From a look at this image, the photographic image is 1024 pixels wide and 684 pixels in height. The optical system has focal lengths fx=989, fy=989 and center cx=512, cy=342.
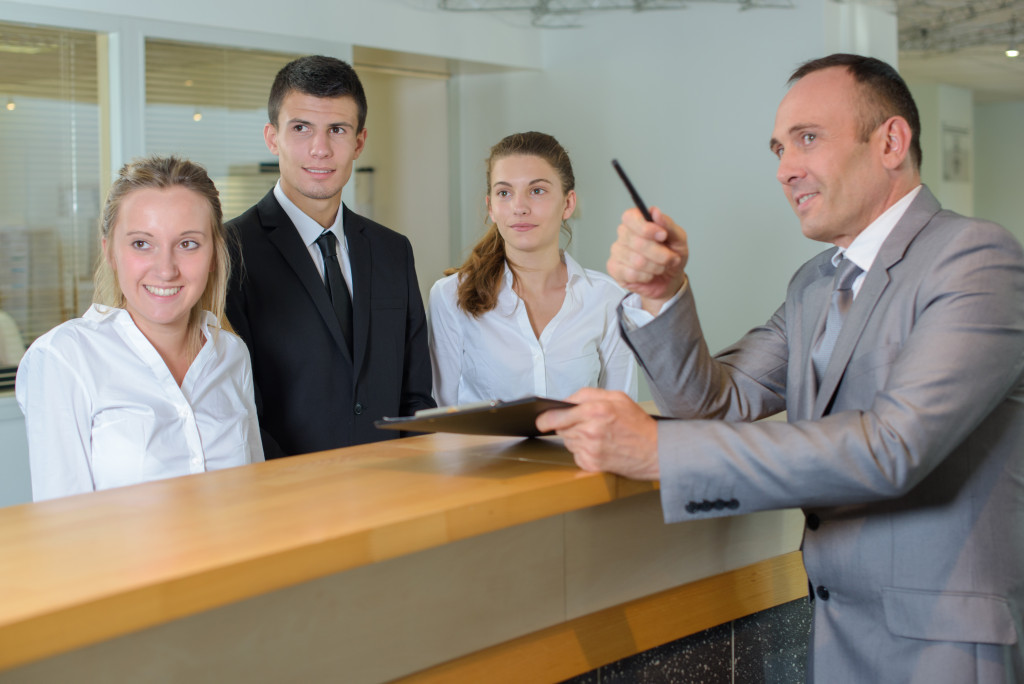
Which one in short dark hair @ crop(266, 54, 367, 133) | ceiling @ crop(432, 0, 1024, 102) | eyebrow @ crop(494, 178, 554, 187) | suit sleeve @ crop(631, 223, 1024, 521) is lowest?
suit sleeve @ crop(631, 223, 1024, 521)

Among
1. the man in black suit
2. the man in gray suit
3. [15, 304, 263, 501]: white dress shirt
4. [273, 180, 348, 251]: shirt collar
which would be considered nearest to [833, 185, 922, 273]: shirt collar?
the man in gray suit

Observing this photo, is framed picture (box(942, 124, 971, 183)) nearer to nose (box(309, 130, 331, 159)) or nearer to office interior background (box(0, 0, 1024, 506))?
office interior background (box(0, 0, 1024, 506))

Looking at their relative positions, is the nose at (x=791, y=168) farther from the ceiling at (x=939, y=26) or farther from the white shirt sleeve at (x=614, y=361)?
the ceiling at (x=939, y=26)

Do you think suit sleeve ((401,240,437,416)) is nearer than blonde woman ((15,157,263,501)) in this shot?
No

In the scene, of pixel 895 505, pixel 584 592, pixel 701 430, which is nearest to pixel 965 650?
pixel 895 505

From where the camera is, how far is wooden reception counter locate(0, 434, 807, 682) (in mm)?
1021

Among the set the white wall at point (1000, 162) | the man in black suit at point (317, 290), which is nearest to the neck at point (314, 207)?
the man in black suit at point (317, 290)

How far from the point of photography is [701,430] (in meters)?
1.46

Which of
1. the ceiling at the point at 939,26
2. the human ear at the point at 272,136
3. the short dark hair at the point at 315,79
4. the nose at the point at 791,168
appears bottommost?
the nose at the point at 791,168

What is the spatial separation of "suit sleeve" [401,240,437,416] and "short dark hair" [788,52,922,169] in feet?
4.87

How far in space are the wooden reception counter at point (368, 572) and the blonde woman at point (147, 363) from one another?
0.49m

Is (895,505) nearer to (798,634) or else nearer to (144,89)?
(798,634)

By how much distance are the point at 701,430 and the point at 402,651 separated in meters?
0.56

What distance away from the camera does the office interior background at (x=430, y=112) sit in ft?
14.7
